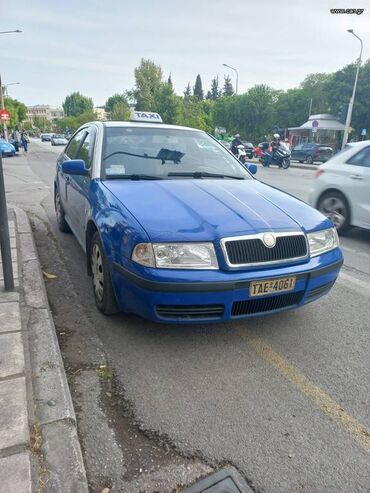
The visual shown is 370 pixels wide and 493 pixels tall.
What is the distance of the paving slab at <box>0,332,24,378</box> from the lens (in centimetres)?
251

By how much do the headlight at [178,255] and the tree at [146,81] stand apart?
6263cm

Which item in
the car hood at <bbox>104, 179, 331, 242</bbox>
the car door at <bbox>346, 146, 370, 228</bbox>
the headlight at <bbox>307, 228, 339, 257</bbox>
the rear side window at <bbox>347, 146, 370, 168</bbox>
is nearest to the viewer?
the car hood at <bbox>104, 179, 331, 242</bbox>

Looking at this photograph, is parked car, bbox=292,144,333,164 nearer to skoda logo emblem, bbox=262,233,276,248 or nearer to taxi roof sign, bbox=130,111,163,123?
taxi roof sign, bbox=130,111,163,123

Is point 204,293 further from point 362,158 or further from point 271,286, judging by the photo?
point 362,158

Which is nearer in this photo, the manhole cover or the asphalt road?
Answer: the manhole cover

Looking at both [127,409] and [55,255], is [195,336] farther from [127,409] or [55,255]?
[55,255]

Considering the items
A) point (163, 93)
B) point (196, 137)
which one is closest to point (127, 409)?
point (196, 137)

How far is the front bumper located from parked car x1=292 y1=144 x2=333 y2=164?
28.9m

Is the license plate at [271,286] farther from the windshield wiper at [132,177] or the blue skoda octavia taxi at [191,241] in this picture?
the windshield wiper at [132,177]

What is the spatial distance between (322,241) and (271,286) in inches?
28.4

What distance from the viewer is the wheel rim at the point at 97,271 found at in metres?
3.47

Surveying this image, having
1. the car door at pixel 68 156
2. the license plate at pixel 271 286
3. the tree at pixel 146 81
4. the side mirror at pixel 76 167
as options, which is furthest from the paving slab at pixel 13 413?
the tree at pixel 146 81

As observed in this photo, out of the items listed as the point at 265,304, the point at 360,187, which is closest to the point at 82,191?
the point at 265,304

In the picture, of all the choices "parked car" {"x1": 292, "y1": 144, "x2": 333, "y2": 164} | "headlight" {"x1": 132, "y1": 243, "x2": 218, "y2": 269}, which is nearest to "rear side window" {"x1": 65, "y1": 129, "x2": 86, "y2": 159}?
"headlight" {"x1": 132, "y1": 243, "x2": 218, "y2": 269}
